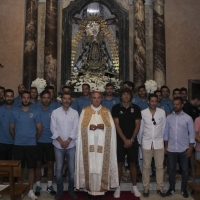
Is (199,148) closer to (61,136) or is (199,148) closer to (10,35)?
(61,136)

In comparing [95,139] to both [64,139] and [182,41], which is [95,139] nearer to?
[64,139]

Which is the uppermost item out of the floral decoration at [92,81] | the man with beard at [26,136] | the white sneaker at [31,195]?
the floral decoration at [92,81]

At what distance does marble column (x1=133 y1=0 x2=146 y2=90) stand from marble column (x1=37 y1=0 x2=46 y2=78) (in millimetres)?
3133

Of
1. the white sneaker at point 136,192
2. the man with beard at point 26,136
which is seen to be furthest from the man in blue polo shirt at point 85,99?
the white sneaker at point 136,192

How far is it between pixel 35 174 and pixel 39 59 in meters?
5.44

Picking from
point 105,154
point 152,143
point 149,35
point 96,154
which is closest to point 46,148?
point 96,154

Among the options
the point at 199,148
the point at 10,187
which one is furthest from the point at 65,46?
the point at 10,187

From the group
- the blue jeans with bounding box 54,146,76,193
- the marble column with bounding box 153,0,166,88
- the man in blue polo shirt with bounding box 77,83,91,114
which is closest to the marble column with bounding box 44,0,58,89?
the man in blue polo shirt with bounding box 77,83,91,114

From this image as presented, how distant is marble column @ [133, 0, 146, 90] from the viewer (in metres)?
9.74

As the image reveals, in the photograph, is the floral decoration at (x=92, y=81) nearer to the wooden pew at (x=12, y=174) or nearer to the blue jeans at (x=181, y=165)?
the blue jeans at (x=181, y=165)

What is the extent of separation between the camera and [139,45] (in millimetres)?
9812

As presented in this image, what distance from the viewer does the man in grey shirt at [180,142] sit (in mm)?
5480

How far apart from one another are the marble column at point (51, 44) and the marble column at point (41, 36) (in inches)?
25.5

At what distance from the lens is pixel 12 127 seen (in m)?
5.42
